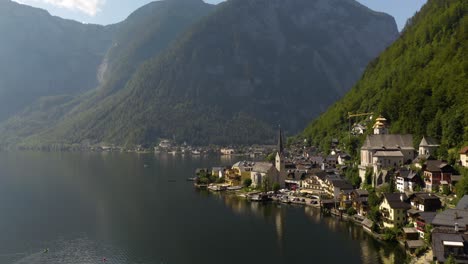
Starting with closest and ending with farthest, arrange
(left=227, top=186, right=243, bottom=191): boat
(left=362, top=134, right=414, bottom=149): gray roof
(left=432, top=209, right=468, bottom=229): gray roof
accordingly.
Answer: (left=432, top=209, right=468, bottom=229): gray roof
(left=362, top=134, right=414, bottom=149): gray roof
(left=227, top=186, right=243, bottom=191): boat

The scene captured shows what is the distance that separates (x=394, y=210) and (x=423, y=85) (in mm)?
37860

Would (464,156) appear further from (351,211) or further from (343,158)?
(343,158)

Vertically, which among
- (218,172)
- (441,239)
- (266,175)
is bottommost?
(441,239)

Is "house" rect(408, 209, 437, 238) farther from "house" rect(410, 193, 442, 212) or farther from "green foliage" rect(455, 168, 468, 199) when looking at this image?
"green foliage" rect(455, 168, 468, 199)

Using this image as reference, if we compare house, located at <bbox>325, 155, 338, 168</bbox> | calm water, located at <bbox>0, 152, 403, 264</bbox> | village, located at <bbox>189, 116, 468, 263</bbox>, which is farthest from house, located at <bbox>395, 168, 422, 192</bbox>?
house, located at <bbox>325, 155, 338, 168</bbox>

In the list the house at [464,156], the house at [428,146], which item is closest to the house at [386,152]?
the house at [428,146]

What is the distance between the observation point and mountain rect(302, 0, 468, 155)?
217 ft

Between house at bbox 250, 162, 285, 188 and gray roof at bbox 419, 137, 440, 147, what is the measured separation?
83.4 ft

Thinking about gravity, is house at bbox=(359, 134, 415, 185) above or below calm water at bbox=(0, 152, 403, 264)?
above

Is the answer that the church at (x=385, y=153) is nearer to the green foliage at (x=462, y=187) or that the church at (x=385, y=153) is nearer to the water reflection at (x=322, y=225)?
the water reflection at (x=322, y=225)

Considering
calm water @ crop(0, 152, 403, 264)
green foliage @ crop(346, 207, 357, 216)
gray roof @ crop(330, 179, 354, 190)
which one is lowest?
calm water @ crop(0, 152, 403, 264)

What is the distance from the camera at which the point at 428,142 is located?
63.0 meters

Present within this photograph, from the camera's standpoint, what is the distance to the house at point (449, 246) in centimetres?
3516

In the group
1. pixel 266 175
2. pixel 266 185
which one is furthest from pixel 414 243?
pixel 266 175
